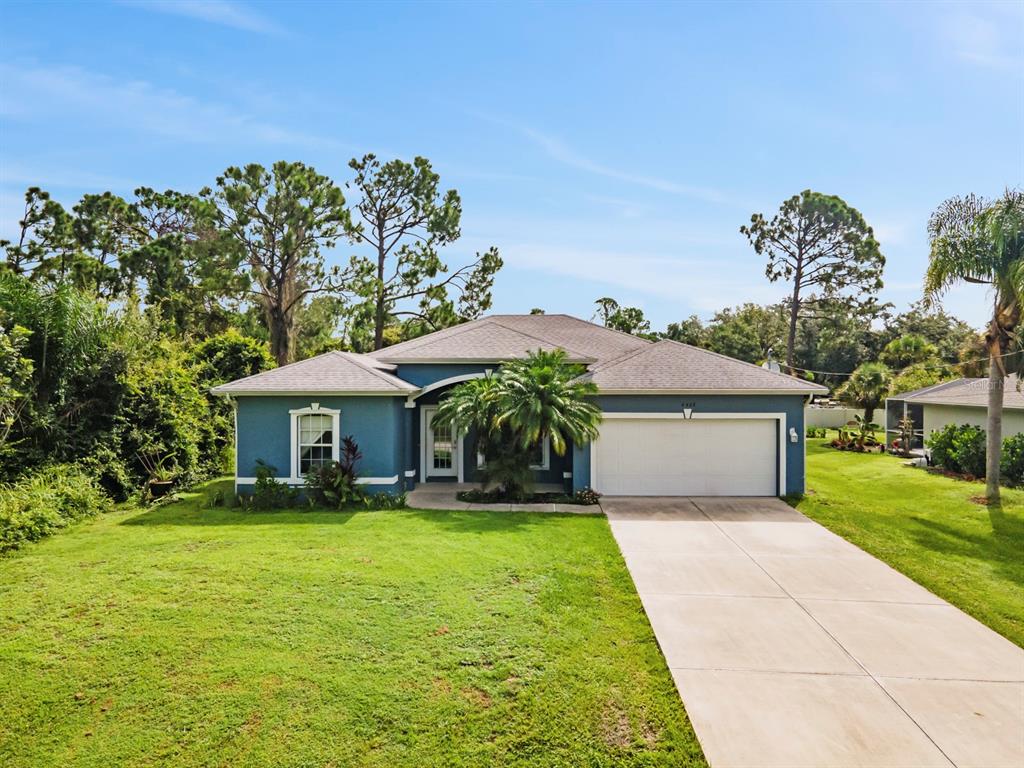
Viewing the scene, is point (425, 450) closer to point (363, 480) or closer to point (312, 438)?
point (363, 480)

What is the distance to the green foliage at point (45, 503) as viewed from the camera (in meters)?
9.25

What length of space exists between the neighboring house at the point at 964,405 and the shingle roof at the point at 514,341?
1106cm

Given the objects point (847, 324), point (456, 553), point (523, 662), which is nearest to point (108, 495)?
point (456, 553)

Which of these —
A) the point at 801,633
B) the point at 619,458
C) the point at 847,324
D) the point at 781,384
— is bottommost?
the point at 801,633

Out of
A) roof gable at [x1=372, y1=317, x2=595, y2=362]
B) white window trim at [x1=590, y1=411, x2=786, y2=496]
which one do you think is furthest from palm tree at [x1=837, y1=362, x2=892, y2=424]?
roof gable at [x1=372, y1=317, x2=595, y2=362]

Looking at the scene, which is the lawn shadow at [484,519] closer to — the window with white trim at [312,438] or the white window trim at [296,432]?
the white window trim at [296,432]

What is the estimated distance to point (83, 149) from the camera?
14836 mm

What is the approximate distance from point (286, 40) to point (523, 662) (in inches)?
494

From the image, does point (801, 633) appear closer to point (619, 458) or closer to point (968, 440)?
point (619, 458)

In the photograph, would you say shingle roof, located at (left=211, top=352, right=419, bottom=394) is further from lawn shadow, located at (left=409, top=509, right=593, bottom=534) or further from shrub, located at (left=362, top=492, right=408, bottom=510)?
lawn shadow, located at (left=409, top=509, right=593, bottom=534)

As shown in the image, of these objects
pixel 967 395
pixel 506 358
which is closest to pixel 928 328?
pixel 967 395

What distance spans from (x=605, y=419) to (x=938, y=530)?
7.02 metres

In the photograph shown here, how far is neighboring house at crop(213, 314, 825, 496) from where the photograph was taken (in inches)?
499

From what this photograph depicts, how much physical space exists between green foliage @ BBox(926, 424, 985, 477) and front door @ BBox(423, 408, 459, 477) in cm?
1558
